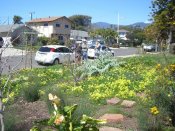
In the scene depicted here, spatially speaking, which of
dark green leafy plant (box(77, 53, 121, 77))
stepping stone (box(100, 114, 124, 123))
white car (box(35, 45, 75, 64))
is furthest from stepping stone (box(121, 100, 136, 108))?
white car (box(35, 45, 75, 64))

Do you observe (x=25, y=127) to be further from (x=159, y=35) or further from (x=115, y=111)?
(x=159, y=35)

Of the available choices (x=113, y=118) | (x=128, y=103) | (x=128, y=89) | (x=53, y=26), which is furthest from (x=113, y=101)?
(x=53, y=26)

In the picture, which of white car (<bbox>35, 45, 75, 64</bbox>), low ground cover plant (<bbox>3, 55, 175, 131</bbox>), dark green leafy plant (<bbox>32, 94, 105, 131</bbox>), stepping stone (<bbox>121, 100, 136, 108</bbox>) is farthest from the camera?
white car (<bbox>35, 45, 75, 64</bbox>)

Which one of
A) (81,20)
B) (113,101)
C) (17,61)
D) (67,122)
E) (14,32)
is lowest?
(17,61)

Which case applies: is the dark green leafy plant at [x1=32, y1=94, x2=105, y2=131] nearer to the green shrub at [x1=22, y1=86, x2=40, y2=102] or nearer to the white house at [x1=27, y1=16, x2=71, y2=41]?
the green shrub at [x1=22, y1=86, x2=40, y2=102]

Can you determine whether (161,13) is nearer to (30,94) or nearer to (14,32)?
(14,32)

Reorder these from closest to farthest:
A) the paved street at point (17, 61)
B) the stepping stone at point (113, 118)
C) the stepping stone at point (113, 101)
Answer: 1. the paved street at point (17, 61)
2. the stepping stone at point (113, 118)
3. the stepping stone at point (113, 101)

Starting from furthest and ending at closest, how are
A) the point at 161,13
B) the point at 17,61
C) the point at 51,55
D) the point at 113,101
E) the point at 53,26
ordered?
the point at 53,26, the point at 161,13, the point at 17,61, the point at 51,55, the point at 113,101

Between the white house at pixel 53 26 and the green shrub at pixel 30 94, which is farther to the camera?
the white house at pixel 53 26

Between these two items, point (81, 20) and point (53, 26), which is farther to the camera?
point (81, 20)

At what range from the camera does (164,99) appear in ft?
23.5

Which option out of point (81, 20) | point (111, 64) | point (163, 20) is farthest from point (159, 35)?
point (81, 20)

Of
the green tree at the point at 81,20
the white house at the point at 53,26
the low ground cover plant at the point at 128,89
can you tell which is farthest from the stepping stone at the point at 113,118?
the green tree at the point at 81,20

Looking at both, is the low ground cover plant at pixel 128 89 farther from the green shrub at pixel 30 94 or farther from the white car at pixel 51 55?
the white car at pixel 51 55
